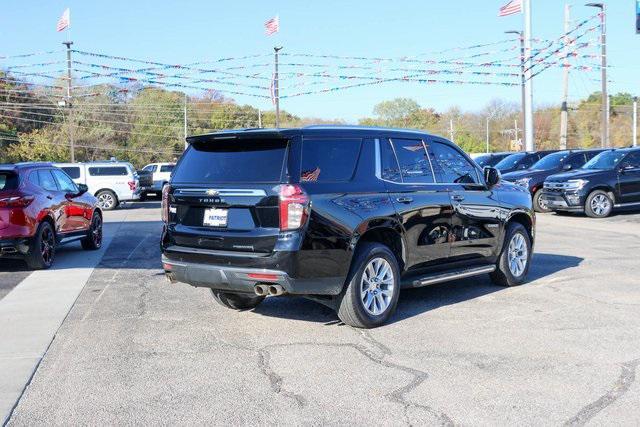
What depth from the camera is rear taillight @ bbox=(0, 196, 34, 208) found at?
10.1m

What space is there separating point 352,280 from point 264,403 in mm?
1975

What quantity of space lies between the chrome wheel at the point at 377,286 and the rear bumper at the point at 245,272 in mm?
363

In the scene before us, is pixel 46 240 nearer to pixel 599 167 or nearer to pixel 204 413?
pixel 204 413

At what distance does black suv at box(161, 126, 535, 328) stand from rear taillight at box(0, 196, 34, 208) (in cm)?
424

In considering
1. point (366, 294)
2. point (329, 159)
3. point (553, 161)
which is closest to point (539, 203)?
point (553, 161)

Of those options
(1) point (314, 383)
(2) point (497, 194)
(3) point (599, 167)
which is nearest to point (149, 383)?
(1) point (314, 383)

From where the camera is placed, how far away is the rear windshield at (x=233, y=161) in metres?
6.25

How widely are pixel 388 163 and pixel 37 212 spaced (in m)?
6.09

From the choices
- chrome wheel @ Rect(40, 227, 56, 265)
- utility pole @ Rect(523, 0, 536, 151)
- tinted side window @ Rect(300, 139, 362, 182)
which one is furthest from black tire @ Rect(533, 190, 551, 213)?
tinted side window @ Rect(300, 139, 362, 182)

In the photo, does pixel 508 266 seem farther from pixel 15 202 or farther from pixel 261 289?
pixel 15 202

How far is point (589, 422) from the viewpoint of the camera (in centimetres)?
427

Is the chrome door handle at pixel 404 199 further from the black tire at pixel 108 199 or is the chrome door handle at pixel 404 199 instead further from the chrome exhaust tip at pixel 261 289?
the black tire at pixel 108 199

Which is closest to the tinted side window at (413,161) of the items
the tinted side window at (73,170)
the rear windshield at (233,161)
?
the rear windshield at (233,161)

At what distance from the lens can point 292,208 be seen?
598 centimetres
